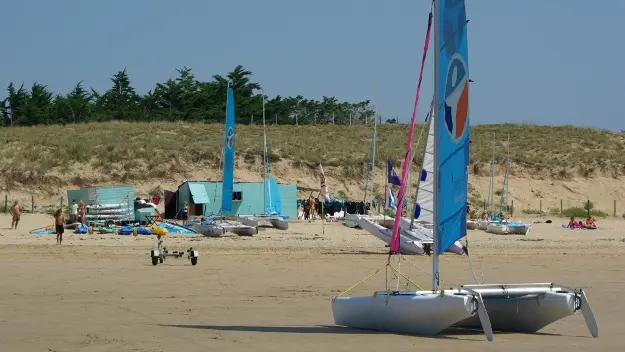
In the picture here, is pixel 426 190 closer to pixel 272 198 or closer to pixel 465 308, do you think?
pixel 465 308

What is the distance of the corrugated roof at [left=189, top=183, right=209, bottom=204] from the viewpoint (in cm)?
4294

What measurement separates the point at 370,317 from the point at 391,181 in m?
19.8

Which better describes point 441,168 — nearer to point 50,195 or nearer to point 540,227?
point 540,227

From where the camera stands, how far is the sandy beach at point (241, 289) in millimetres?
11289

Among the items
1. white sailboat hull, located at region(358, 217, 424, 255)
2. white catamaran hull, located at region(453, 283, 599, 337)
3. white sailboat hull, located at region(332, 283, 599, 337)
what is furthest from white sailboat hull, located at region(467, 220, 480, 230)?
white catamaran hull, located at region(453, 283, 599, 337)

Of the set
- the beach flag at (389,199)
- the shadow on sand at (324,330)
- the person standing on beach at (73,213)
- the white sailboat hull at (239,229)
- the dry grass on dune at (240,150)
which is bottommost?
the shadow on sand at (324,330)

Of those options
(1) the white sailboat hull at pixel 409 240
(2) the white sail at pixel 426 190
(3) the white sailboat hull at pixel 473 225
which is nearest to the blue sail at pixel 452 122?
(1) the white sailboat hull at pixel 409 240

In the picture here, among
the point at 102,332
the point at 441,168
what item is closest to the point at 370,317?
the point at 441,168

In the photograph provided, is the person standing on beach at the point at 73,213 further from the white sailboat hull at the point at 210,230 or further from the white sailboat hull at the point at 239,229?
the white sailboat hull at the point at 239,229

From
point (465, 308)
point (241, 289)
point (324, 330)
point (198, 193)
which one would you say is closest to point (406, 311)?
point (465, 308)

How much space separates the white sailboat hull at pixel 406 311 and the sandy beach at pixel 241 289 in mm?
145

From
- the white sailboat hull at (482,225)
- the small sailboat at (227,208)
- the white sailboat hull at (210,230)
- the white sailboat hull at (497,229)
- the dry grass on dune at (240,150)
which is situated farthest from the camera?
the dry grass on dune at (240,150)

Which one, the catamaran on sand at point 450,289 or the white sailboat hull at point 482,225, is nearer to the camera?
the catamaran on sand at point 450,289

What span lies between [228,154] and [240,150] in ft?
72.8
